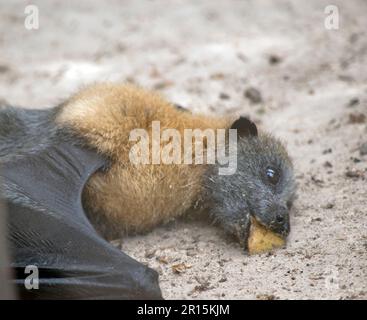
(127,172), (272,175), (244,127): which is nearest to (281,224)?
(272,175)

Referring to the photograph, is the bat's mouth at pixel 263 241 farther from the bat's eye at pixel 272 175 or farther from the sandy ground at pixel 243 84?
the bat's eye at pixel 272 175

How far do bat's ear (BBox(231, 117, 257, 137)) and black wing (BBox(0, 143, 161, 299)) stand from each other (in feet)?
4.88

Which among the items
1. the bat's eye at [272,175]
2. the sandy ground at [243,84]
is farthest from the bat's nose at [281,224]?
the bat's eye at [272,175]

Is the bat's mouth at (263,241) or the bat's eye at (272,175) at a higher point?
the bat's eye at (272,175)

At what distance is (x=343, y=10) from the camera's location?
1123 centimetres

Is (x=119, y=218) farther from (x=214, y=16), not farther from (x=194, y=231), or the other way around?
(x=214, y=16)

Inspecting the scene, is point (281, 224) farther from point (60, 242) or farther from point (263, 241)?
point (60, 242)

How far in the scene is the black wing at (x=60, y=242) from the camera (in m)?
5.24

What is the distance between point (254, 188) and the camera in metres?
6.23

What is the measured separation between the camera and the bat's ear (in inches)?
260

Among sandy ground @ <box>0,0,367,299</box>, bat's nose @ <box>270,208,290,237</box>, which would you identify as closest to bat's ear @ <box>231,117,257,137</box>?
sandy ground @ <box>0,0,367,299</box>

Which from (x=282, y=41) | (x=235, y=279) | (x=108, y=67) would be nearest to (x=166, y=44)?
(x=108, y=67)

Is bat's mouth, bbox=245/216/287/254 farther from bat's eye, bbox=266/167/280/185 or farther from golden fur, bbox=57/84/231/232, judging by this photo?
golden fur, bbox=57/84/231/232

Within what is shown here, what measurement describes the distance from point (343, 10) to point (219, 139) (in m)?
5.58
